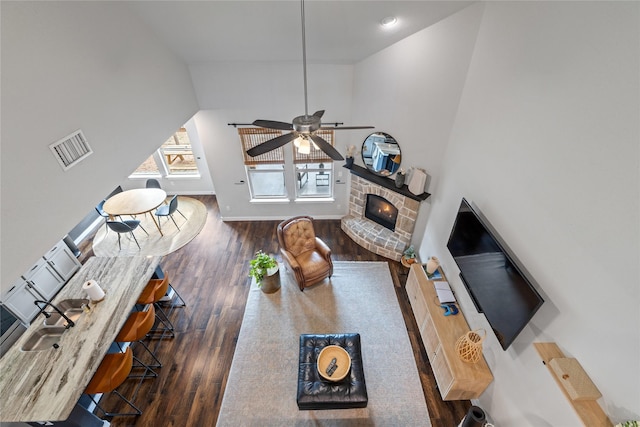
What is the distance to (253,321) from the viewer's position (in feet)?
14.0

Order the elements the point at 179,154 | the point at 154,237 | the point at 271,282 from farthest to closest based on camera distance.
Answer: the point at 179,154
the point at 154,237
the point at 271,282

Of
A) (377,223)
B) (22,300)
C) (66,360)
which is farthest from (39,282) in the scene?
(377,223)

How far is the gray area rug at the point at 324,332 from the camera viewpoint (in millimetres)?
3277

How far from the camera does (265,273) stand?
4.44m

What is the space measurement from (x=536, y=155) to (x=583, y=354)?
4.94 feet

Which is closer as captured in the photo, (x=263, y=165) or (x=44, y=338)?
(x=44, y=338)

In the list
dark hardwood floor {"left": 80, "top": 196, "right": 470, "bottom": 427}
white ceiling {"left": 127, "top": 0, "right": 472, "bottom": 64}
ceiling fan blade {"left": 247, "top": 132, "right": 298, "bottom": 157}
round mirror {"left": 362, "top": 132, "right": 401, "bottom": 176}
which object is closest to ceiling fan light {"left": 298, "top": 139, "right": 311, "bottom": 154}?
ceiling fan blade {"left": 247, "top": 132, "right": 298, "bottom": 157}

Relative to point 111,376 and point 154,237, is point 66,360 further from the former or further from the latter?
point 154,237

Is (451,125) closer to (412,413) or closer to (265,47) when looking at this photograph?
(265,47)

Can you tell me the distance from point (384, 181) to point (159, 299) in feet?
13.0

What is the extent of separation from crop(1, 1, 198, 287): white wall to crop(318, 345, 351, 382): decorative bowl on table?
290 centimetres

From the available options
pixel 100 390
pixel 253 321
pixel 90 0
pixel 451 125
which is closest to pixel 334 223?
pixel 253 321

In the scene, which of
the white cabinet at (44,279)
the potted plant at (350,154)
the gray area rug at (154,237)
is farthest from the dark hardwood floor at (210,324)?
the potted plant at (350,154)

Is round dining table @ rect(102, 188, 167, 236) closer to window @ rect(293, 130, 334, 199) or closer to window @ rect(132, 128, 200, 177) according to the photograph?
window @ rect(132, 128, 200, 177)
